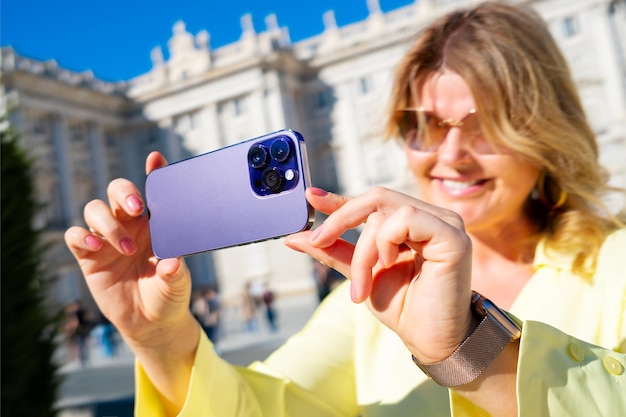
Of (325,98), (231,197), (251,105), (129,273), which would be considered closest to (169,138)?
(251,105)

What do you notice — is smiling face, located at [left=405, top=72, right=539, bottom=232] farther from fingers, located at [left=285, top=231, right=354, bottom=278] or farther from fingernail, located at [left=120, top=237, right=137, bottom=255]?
fingernail, located at [left=120, top=237, right=137, bottom=255]

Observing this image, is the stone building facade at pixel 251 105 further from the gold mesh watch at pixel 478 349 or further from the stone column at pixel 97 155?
the gold mesh watch at pixel 478 349

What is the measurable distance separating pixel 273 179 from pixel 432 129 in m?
0.62

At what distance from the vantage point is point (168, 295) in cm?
126

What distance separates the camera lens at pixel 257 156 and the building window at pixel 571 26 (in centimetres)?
2758

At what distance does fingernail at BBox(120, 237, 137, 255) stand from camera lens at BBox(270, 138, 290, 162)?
392mm

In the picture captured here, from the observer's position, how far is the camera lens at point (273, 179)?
1.08 m

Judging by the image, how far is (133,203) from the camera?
4.00ft

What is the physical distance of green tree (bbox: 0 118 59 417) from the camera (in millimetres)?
4926

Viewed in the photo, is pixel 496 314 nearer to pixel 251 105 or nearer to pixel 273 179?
pixel 273 179

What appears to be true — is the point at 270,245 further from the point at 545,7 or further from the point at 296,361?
the point at 296,361

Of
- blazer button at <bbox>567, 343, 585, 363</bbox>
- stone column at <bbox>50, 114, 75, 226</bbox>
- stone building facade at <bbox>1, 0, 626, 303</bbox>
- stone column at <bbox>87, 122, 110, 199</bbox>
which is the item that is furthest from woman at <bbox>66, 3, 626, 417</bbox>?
stone column at <bbox>87, 122, 110, 199</bbox>

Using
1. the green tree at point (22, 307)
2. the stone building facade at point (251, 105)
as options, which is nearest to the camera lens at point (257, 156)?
the green tree at point (22, 307)

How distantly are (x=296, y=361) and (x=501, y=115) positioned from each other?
0.82 m
